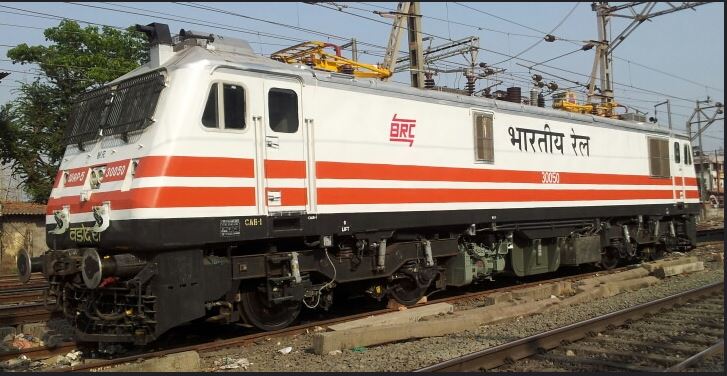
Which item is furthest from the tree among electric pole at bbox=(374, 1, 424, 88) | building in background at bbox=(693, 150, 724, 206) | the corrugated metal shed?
building in background at bbox=(693, 150, 724, 206)

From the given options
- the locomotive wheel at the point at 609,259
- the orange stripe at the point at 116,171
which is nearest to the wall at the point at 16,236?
the orange stripe at the point at 116,171

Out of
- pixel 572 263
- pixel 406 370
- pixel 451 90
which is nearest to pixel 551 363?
pixel 406 370

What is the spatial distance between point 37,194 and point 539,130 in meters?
23.6

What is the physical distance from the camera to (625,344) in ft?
25.3

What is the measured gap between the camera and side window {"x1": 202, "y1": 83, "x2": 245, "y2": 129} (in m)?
7.64

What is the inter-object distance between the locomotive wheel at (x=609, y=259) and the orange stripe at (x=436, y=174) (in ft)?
6.83

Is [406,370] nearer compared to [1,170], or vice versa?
[406,370]

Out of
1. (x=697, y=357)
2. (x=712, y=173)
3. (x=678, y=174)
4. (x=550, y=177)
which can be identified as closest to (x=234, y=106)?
(x=697, y=357)

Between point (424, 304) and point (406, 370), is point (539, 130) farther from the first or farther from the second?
point (406, 370)

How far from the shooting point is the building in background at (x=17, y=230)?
25.4 metres

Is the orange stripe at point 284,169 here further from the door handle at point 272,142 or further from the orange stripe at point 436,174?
the orange stripe at point 436,174

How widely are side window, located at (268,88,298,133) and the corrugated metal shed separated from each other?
850 inches

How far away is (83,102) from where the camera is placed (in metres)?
9.09

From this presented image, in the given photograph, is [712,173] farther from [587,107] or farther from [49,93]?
[49,93]
